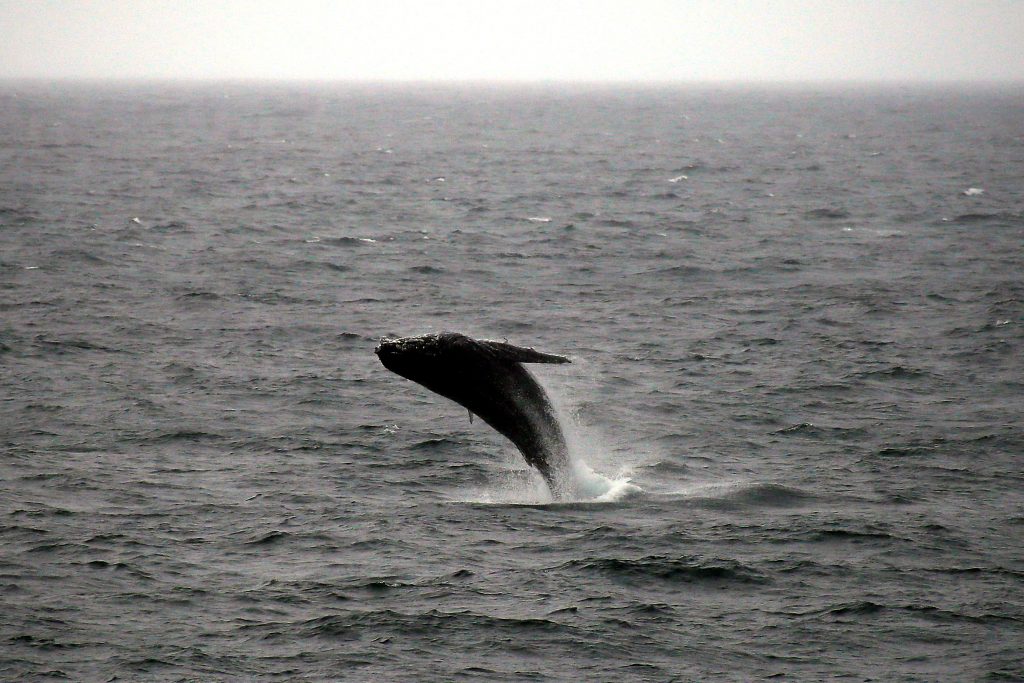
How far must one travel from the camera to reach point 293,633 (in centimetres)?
1897

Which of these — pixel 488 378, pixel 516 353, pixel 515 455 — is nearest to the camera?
pixel 516 353

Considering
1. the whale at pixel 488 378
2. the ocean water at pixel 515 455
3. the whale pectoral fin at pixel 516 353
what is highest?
the whale pectoral fin at pixel 516 353

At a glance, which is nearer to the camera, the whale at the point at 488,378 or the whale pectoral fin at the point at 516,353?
the whale pectoral fin at the point at 516,353

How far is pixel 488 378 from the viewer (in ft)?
68.0

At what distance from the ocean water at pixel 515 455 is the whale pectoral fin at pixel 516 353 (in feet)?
11.7

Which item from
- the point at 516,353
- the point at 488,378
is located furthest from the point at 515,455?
the point at 516,353

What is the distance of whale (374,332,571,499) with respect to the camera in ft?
65.1

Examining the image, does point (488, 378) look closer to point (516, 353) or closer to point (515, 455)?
point (516, 353)

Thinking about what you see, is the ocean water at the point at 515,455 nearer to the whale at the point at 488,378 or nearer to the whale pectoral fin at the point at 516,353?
the whale at the point at 488,378

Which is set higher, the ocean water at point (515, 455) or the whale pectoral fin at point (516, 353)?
the whale pectoral fin at point (516, 353)

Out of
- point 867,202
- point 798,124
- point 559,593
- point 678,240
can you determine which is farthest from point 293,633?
point 798,124

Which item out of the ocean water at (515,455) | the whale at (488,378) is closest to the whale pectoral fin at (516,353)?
the whale at (488,378)

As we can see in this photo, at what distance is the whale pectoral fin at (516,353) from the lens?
63.2 ft

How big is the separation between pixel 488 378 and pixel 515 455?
24.8 ft
